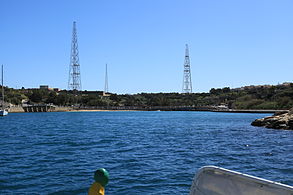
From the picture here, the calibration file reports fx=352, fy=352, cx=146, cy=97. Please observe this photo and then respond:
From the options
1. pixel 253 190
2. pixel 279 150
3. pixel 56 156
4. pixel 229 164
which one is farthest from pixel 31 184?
pixel 279 150

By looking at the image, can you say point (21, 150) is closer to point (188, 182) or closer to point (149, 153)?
point (149, 153)

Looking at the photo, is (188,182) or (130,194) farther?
(188,182)

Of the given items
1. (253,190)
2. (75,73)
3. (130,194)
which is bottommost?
(130,194)

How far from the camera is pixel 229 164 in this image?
722 inches

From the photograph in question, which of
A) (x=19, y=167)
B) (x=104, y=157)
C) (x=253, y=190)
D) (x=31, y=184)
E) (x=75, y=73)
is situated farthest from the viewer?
(x=75, y=73)

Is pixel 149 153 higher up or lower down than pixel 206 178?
lower down

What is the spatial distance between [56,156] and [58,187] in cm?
861

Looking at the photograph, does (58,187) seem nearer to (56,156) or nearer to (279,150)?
(56,156)

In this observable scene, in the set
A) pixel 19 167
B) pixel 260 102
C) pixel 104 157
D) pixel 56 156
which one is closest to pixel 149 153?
pixel 104 157

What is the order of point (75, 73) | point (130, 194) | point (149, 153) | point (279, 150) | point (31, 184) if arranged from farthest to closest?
point (75, 73) < point (279, 150) < point (149, 153) < point (31, 184) < point (130, 194)

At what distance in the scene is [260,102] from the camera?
532 ft

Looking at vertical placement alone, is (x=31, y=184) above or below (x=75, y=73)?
below

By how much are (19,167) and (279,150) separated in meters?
Answer: 17.1

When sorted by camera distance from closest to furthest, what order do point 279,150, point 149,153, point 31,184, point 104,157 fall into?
point 31,184, point 104,157, point 149,153, point 279,150
